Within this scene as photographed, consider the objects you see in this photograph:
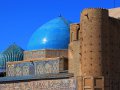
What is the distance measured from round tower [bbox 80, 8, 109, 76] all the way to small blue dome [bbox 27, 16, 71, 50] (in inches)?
181

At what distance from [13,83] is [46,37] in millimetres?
3361

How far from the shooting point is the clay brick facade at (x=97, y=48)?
1878 cm

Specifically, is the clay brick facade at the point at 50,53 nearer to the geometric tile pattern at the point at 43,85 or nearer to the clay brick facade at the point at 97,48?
the geometric tile pattern at the point at 43,85

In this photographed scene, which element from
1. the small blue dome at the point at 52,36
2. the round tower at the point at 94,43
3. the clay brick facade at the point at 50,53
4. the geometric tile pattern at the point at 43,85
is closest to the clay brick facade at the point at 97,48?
the round tower at the point at 94,43

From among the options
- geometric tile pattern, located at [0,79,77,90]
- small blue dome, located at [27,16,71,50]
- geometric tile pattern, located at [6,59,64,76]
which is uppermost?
small blue dome, located at [27,16,71,50]

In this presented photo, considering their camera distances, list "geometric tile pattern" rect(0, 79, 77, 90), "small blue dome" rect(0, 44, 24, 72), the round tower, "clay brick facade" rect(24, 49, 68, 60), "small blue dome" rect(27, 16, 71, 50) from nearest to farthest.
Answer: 1. the round tower
2. "geometric tile pattern" rect(0, 79, 77, 90)
3. "clay brick facade" rect(24, 49, 68, 60)
4. "small blue dome" rect(27, 16, 71, 50)
5. "small blue dome" rect(0, 44, 24, 72)

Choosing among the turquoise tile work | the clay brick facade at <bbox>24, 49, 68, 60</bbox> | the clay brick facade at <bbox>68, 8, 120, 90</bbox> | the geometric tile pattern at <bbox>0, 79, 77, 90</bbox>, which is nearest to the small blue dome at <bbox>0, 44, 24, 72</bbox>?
the turquoise tile work

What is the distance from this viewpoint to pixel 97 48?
18828mm

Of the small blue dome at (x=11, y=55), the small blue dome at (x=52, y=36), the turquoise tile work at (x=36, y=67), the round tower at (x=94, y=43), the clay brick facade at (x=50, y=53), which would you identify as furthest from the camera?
the small blue dome at (x=11, y=55)

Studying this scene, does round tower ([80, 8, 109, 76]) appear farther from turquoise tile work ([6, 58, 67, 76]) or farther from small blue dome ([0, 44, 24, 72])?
small blue dome ([0, 44, 24, 72])

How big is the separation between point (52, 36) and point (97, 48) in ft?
18.0

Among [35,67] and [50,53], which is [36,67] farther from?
[50,53]

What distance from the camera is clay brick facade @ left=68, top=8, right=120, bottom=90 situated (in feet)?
61.6

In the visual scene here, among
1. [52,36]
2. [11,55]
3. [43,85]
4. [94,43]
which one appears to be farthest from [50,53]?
[94,43]
